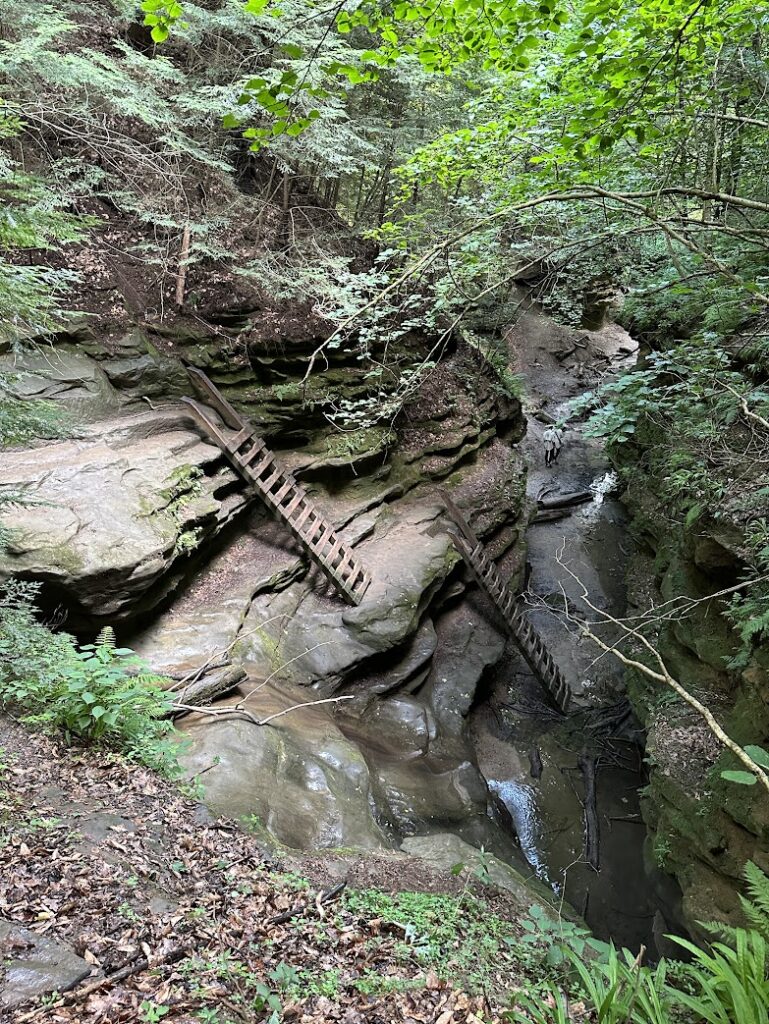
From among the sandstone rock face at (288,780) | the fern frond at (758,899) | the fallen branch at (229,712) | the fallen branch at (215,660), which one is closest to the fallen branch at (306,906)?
the sandstone rock face at (288,780)

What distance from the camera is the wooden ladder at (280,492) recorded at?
917 centimetres

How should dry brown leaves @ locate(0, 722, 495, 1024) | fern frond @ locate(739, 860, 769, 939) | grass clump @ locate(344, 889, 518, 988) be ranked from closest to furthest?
dry brown leaves @ locate(0, 722, 495, 1024) → fern frond @ locate(739, 860, 769, 939) → grass clump @ locate(344, 889, 518, 988)

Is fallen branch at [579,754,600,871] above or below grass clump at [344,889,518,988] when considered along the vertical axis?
below

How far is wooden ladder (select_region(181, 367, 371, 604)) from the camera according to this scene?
9172mm

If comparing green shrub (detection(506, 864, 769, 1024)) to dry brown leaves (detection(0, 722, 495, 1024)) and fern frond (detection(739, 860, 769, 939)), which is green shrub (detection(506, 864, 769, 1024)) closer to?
fern frond (detection(739, 860, 769, 939))

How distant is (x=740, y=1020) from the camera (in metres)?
2.43

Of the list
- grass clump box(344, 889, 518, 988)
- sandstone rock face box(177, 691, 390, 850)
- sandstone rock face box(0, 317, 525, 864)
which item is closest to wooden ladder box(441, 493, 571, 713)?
sandstone rock face box(0, 317, 525, 864)

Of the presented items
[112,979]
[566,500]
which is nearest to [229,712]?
[112,979]

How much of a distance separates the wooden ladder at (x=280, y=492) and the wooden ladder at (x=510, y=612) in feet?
8.58

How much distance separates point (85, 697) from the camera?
427 cm

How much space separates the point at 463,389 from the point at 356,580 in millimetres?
6687

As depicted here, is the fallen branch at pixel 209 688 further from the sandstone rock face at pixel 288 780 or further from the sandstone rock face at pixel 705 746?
the sandstone rock face at pixel 705 746

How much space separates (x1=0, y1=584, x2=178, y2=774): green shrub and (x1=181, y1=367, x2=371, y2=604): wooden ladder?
4.54 meters

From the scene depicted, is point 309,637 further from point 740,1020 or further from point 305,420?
point 740,1020
